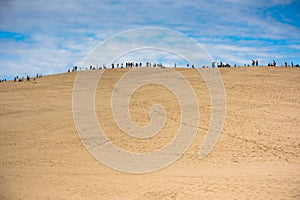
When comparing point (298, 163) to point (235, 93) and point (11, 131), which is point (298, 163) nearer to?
point (235, 93)

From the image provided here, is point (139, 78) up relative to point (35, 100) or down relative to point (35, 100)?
up

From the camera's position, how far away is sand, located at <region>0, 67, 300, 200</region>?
14.4 metres

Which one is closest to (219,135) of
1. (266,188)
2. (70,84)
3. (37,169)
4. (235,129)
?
(235,129)

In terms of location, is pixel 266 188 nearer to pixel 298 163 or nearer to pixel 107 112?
pixel 298 163

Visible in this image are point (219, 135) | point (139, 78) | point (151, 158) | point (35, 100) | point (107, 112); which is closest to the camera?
point (151, 158)

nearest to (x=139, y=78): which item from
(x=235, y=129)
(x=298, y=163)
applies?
(x=235, y=129)

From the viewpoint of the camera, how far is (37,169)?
18.0 metres

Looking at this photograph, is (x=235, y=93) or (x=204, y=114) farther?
(x=235, y=93)

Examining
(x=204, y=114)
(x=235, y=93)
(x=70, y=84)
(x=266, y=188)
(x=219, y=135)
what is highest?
(x=70, y=84)

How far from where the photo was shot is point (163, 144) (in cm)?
2227

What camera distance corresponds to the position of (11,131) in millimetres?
26734

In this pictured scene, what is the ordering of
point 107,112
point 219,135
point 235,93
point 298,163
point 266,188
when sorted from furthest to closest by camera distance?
point 235,93
point 107,112
point 219,135
point 298,163
point 266,188

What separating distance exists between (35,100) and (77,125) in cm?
1232

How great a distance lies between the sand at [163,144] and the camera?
14367 millimetres
